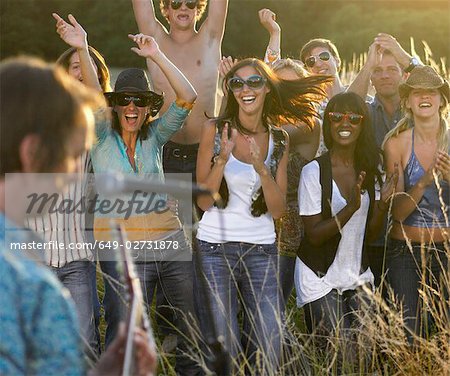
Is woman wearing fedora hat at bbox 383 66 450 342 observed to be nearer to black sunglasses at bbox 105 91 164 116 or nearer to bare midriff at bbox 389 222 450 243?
bare midriff at bbox 389 222 450 243

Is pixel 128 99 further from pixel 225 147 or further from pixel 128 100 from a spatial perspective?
pixel 225 147

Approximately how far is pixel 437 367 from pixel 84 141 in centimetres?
263

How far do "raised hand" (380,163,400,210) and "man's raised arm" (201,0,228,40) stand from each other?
1780mm

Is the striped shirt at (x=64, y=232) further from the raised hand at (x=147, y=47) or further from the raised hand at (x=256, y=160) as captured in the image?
the raised hand at (x=256, y=160)

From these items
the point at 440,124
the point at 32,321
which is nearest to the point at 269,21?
the point at 440,124

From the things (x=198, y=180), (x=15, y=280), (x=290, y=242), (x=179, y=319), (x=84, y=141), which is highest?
(x=84, y=141)

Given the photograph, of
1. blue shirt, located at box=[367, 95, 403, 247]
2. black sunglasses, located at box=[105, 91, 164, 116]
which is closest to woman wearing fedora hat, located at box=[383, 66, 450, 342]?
blue shirt, located at box=[367, 95, 403, 247]

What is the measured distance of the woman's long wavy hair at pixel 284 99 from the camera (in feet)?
15.1

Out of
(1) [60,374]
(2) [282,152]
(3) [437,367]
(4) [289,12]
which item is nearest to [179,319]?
(2) [282,152]

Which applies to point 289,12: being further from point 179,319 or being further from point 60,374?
point 60,374

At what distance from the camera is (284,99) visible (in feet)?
15.5

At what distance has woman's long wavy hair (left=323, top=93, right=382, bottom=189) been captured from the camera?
4652 millimetres

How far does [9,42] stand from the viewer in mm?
21891

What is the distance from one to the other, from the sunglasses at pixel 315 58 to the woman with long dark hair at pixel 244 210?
4.76 feet
